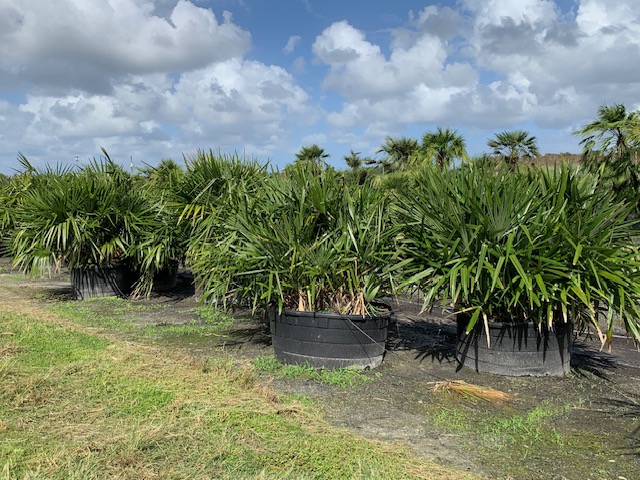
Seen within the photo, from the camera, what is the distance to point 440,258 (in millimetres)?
4574

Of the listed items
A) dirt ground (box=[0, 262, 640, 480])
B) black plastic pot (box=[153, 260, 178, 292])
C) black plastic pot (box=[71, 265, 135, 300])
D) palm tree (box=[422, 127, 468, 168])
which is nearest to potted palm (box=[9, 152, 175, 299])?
black plastic pot (box=[71, 265, 135, 300])

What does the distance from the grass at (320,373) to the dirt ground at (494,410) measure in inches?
3.4

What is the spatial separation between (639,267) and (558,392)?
1115 millimetres

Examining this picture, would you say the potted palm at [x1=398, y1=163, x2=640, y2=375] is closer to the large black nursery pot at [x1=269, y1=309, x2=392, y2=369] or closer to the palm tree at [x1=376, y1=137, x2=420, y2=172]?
the large black nursery pot at [x1=269, y1=309, x2=392, y2=369]

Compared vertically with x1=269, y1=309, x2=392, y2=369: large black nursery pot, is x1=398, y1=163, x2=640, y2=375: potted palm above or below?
above

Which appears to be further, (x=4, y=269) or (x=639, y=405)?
(x=4, y=269)

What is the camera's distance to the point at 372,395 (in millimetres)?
4062

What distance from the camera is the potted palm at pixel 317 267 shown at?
4617mm

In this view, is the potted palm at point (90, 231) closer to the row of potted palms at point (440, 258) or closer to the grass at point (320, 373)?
the row of potted palms at point (440, 258)

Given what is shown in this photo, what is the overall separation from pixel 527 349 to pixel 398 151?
19.2m

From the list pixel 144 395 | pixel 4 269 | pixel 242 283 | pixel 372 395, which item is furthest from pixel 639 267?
pixel 4 269

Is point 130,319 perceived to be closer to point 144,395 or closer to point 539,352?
point 144,395

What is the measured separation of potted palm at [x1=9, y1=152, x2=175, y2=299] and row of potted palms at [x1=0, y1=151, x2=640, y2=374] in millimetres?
3172

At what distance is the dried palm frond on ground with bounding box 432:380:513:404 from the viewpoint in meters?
3.97
